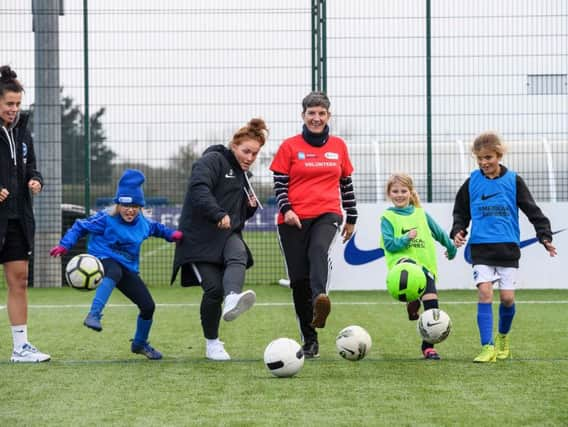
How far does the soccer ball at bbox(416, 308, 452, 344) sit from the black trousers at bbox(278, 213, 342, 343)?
0.73 metres

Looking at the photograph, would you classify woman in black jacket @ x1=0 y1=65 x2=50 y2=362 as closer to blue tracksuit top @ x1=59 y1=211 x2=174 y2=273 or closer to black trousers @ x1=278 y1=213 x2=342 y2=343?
blue tracksuit top @ x1=59 y1=211 x2=174 y2=273

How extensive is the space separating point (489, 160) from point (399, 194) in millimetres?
829

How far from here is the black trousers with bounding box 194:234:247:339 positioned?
313 inches

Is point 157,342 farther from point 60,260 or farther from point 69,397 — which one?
point 60,260

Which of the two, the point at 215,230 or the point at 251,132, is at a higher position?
the point at 251,132

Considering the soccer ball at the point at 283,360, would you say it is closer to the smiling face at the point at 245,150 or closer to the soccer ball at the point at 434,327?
the soccer ball at the point at 434,327

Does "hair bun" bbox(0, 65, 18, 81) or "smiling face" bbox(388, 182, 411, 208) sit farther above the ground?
"hair bun" bbox(0, 65, 18, 81)

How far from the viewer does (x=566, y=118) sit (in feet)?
47.4

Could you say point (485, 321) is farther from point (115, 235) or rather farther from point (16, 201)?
point (16, 201)

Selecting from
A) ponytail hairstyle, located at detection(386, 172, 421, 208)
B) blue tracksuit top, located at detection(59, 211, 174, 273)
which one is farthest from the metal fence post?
ponytail hairstyle, located at detection(386, 172, 421, 208)

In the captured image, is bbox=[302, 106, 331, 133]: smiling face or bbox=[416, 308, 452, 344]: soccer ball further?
bbox=[302, 106, 331, 133]: smiling face

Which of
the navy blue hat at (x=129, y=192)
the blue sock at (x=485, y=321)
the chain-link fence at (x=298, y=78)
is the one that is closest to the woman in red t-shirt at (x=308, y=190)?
the navy blue hat at (x=129, y=192)

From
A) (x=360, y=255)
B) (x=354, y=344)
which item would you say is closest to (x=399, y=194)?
(x=354, y=344)

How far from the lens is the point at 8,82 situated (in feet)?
25.4
